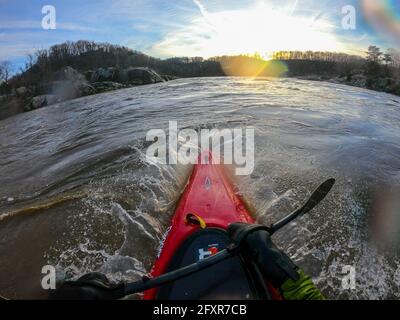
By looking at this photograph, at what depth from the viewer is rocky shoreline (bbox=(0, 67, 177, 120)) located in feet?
107

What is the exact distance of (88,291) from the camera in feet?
7.42

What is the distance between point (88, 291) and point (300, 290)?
1485mm

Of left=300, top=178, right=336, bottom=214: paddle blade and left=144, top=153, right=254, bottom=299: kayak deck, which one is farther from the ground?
left=300, top=178, right=336, bottom=214: paddle blade

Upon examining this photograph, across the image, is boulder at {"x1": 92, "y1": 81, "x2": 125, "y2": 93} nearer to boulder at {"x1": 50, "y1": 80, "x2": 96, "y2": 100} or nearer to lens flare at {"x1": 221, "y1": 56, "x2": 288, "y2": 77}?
boulder at {"x1": 50, "y1": 80, "x2": 96, "y2": 100}

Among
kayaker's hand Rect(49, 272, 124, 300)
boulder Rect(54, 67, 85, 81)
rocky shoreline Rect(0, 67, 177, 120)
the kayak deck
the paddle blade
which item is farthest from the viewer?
boulder Rect(54, 67, 85, 81)

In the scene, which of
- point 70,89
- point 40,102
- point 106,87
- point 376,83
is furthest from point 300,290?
point 376,83

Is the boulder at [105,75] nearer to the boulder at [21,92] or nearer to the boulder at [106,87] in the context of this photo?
the boulder at [106,87]

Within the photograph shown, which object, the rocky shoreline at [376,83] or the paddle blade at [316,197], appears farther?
the rocky shoreline at [376,83]

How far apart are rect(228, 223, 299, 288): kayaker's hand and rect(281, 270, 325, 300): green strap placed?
33 millimetres

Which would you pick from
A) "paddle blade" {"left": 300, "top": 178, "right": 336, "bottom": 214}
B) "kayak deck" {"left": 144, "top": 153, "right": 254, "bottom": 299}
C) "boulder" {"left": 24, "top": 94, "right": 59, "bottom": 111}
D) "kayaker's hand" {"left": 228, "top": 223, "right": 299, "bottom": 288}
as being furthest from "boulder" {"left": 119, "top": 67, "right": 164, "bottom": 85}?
"kayaker's hand" {"left": 228, "top": 223, "right": 299, "bottom": 288}

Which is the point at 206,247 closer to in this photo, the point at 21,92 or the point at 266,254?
the point at 266,254

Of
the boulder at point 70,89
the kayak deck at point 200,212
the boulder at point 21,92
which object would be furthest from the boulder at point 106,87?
the kayak deck at point 200,212

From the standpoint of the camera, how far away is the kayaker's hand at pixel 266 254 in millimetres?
2424

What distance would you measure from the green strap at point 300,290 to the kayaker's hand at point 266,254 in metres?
0.03
